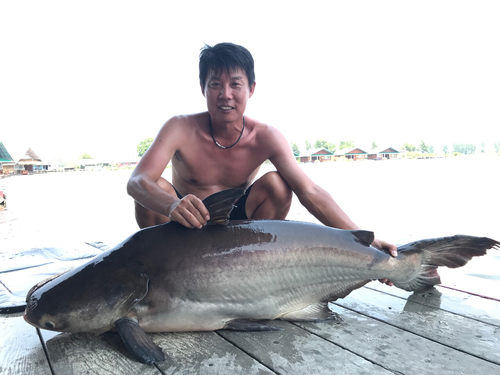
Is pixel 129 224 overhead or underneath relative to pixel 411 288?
underneath

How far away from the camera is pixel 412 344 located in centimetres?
156

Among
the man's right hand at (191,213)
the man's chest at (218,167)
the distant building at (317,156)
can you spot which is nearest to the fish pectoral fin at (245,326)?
the man's right hand at (191,213)

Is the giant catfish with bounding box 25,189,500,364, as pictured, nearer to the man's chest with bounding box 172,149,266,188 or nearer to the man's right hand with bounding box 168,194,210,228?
the man's right hand with bounding box 168,194,210,228

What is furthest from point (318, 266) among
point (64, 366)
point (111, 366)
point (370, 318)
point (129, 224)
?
point (129, 224)

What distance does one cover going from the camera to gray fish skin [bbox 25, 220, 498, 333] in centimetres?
157

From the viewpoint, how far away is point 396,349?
1.51 metres

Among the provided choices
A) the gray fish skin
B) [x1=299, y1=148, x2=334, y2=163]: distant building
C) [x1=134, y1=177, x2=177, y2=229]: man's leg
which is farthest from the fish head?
[x1=299, y1=148, x2=334, y2=163]: distant building

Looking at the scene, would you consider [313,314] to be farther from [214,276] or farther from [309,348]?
[214,276]

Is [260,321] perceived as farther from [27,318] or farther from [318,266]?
[27,318]

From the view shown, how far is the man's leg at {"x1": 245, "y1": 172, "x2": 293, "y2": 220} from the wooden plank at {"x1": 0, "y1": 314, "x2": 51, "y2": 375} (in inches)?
63.1

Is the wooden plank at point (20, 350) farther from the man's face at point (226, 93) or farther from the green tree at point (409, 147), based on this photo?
the green tree at point (409, 147)

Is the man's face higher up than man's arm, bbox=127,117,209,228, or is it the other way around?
the man's face

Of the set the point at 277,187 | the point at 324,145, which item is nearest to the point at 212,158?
the point at 277,187

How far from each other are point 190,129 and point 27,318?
1579 millimetres
